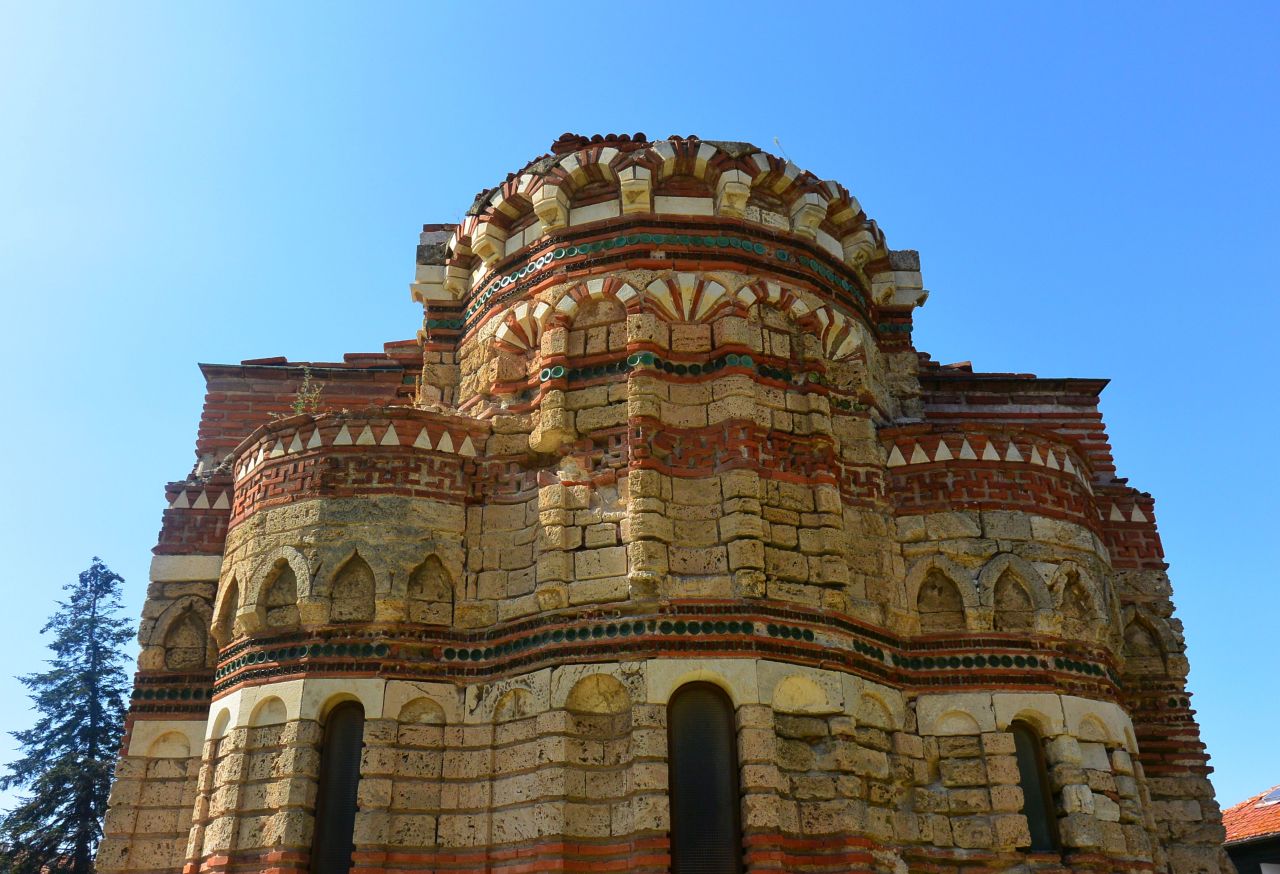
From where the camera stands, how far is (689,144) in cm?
1083

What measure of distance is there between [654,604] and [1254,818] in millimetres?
15560

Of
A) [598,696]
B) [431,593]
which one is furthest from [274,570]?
[598,696]

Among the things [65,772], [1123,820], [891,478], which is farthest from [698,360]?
[65,772]

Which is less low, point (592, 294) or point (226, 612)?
point (592, 294)

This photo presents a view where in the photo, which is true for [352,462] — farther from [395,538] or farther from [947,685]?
[947,685]

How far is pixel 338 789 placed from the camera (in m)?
8.96

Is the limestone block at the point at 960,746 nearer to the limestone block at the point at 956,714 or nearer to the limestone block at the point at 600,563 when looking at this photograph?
the limestone block at the point at 956,714

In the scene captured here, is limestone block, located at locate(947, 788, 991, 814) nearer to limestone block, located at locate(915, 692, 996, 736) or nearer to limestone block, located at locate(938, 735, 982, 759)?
limestone block, located at locate(938, 735, 982, 759)

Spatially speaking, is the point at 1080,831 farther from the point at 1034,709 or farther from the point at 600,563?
the point at 600,563

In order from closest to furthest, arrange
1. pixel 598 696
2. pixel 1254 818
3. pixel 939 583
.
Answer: pixel 598 696 → pixel 939 583 → pixel 1254 818

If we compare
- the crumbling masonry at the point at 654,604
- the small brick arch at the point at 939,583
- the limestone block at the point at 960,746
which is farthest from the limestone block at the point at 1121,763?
the small brick arch at the point at 939,583

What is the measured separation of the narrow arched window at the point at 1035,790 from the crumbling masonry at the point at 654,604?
0.03 meters

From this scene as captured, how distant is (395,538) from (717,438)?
9.86ft

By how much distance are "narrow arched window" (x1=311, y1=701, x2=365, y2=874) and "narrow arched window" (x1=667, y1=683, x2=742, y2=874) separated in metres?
2.63
